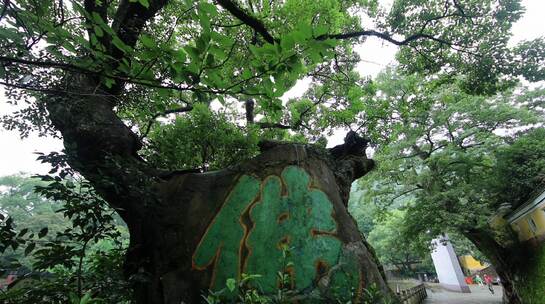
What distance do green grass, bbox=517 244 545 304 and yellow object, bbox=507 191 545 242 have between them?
0.70 meters

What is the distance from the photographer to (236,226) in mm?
4281

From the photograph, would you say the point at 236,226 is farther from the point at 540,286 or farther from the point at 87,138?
the point at 540,286

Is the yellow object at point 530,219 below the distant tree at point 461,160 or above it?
below

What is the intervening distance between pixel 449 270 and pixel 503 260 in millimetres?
13743

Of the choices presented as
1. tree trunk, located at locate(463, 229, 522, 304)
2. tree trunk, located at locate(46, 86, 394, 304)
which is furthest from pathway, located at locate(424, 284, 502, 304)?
tree trunk, located at locate(46, 86, 394, 304)

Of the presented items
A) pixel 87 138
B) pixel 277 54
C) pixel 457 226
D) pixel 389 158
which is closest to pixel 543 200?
pixel 457 226

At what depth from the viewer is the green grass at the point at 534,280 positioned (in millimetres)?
9070

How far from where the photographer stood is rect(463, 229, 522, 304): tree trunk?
1050cm

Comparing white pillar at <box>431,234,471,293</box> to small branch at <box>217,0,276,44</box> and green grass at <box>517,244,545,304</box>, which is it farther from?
small branch at <box>217,0,276,44</box>

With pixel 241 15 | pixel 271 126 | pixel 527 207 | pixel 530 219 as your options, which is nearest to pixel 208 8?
pixel 241 15

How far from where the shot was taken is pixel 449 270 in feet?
73.2

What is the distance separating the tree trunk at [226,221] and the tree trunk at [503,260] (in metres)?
9.56

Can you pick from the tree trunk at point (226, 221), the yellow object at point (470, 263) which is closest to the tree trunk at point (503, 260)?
the tree trunk at point (226, 221)

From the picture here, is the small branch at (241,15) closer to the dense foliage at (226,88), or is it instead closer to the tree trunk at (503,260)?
the dense foliage at (226,88)
